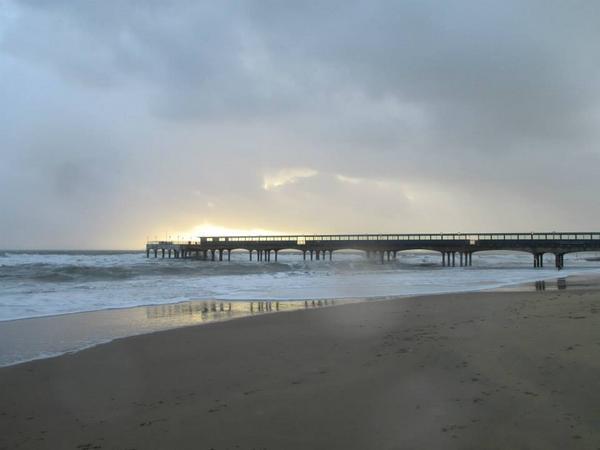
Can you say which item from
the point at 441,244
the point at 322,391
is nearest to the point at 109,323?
the point at 322,391

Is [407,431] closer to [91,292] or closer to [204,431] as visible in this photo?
[204,431]

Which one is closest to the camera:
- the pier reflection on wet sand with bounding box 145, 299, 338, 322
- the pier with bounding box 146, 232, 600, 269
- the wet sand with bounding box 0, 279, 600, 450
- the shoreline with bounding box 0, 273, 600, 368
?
the wet sand with bounding box 0, 279, 600, 450

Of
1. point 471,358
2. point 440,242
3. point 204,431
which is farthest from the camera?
point 440,242

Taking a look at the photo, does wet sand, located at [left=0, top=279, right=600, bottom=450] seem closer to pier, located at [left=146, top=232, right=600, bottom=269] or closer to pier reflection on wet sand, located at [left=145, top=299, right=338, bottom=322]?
pier reflection on wet sand, located at [left=145, top=299, right=338, bottom=322]

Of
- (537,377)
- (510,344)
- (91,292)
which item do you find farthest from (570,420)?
(91,292)

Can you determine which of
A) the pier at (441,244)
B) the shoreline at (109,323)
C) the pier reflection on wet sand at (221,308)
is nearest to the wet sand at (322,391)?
the shoreline at (109,323)

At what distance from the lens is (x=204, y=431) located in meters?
4.94

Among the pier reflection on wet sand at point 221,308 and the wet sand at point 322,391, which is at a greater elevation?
the wet sand at point 322,391

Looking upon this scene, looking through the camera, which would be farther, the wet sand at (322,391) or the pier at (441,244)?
the pier at (441,244)

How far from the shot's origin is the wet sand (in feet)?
15.4

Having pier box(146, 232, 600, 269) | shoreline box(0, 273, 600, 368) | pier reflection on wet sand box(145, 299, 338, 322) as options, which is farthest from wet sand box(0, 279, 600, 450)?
pier box(146, 232, 600, 269)

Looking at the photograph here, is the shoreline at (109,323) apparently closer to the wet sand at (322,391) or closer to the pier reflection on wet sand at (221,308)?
the pier reflection on wet sand at (221,308)

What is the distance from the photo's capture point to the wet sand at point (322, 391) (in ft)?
15.4

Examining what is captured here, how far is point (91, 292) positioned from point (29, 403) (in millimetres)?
16413
